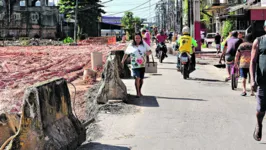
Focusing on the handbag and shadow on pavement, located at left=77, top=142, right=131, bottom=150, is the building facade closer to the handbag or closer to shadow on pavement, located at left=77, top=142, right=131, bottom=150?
the handbag

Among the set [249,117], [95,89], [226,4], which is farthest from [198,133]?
[226,4]

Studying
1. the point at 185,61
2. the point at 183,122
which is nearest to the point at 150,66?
the point at 185,61

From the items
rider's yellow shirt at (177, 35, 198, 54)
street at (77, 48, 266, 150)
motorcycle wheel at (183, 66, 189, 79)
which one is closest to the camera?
street at (77, 48, 266, 150)

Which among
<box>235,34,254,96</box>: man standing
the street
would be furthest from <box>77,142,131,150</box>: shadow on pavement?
<box>235,34,254,96</box>: man standing

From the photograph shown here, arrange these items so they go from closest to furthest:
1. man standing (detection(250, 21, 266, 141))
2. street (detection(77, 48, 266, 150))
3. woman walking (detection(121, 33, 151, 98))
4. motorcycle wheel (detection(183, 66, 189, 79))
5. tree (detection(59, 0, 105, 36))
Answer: man standing (detection(250, 21, 266, 141))
street (detection(77, 48, 266, 150))
woman walking (detection(121, 33, 151, 98))
motorcycle wheel (detection(183, 66, 189, 79))
tree (detection(59, 0, 105, 36))

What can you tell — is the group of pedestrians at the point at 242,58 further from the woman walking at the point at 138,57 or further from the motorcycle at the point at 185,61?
the motorcycle at the point at 185,61

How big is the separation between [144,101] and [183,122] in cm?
235

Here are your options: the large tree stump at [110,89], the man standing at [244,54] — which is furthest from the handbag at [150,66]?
the large tree stump at [110,89]

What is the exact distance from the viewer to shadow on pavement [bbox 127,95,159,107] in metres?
10.0

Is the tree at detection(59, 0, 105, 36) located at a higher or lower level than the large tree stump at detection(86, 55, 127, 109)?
higher

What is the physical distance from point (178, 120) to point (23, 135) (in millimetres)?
3654

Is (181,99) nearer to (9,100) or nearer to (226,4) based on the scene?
(9,100)

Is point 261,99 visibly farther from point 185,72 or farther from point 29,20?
point 29,20

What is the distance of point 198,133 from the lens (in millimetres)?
7312
